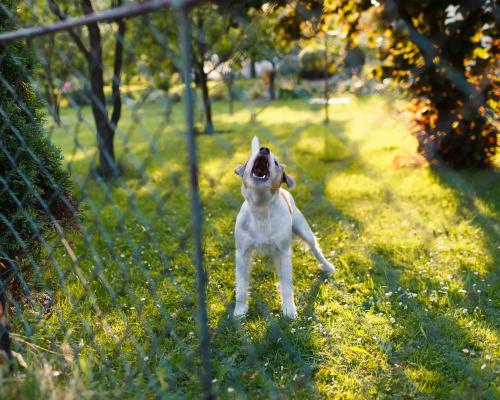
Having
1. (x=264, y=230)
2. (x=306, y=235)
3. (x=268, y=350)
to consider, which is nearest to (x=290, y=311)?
(x=268, y=350)

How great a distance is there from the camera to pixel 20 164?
3037 millimetres

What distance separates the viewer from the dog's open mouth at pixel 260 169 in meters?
3.07

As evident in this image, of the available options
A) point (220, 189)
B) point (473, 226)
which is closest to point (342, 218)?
point (473, 226)

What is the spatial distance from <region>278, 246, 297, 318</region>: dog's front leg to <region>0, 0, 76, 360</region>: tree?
4.49 feet

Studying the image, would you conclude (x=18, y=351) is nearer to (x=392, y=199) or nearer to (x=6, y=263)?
(x=6, y=263)

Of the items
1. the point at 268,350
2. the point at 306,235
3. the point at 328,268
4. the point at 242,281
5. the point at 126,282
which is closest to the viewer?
the point at 268,350

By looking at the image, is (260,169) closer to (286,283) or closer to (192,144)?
(286,283)

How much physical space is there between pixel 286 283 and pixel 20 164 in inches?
72.1

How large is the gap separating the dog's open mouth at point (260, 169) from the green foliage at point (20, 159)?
115 cm

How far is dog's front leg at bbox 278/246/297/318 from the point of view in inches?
130

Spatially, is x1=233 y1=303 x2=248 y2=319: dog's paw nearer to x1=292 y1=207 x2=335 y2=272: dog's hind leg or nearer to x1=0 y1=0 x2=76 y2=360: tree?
x1=292 y1=207 x2=335 y2=272: dog's hind leg

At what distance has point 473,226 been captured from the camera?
484 centimetres

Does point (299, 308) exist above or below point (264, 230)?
below

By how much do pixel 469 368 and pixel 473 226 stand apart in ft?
8.16
